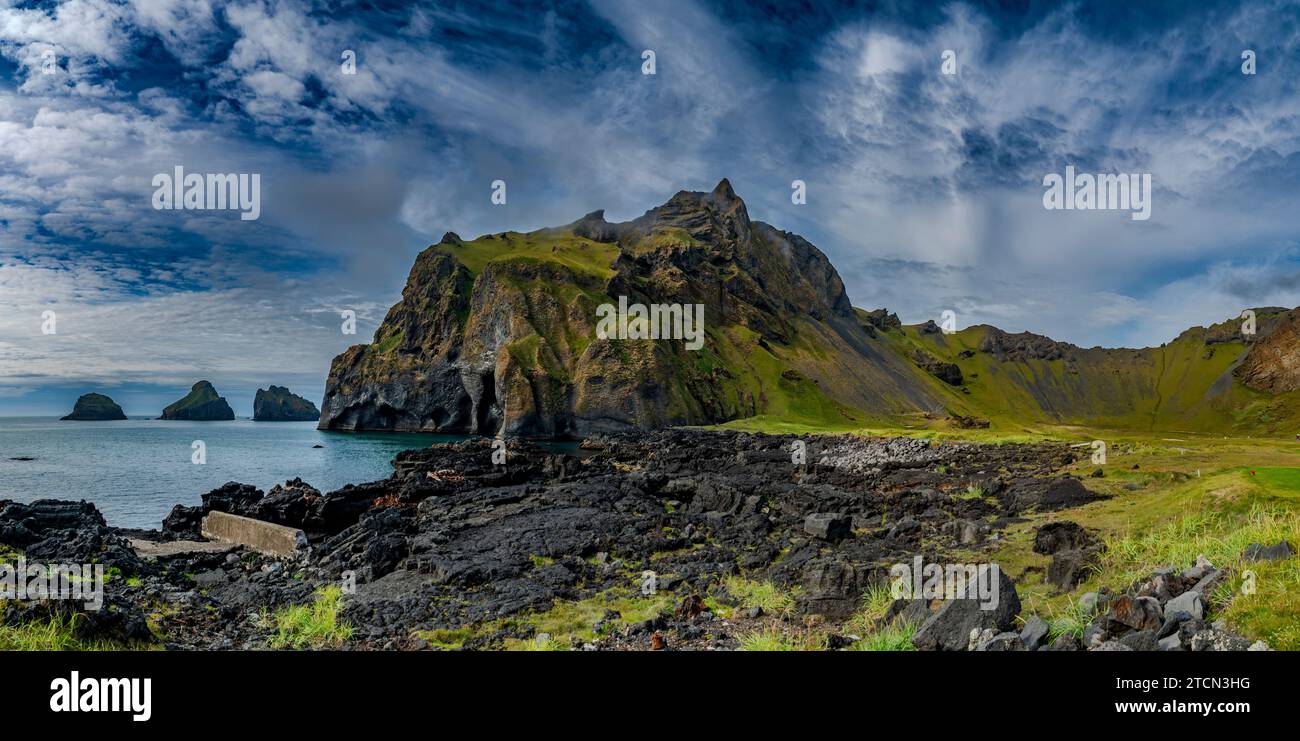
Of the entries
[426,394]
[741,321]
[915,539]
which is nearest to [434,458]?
[915,539]

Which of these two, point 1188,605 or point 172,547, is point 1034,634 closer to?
point 1188,605

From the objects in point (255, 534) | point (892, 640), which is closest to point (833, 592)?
point (892, 640)

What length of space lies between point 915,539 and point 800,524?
18.9 feet

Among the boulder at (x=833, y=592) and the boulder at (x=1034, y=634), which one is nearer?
the boulder at (x=1034, y=634)

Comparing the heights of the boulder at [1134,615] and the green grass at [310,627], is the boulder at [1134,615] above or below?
above

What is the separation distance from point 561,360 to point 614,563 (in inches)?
4674

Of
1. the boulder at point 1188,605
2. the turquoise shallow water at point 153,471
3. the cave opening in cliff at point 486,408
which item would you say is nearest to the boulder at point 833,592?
the boulder at point 1188,605

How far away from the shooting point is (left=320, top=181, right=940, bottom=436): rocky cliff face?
132 meters

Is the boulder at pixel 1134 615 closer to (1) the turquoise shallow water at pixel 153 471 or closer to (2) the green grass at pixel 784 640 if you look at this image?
(2) the green grass at pixel 784 640

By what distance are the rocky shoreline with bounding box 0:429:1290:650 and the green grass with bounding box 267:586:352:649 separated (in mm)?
324

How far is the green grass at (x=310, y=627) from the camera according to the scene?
14.2 metres

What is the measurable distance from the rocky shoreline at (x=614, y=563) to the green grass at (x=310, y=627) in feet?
1.06

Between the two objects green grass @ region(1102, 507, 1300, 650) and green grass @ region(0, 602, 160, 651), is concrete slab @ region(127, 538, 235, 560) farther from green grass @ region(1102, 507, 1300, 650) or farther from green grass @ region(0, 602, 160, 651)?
green grass @ region(1102, 507, 1300, 650)

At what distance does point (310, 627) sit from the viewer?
49.5ft
